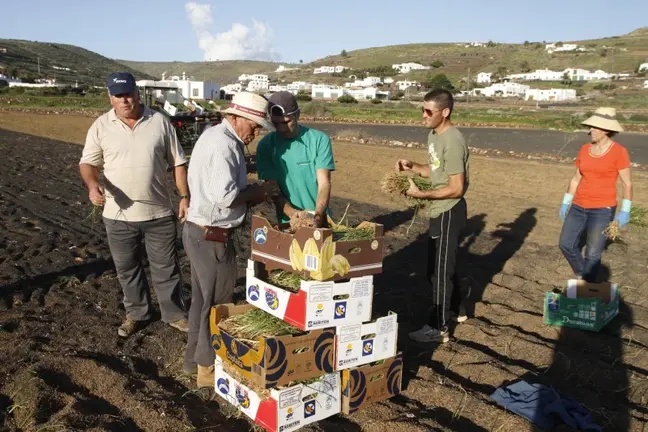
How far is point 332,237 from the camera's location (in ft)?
12.0

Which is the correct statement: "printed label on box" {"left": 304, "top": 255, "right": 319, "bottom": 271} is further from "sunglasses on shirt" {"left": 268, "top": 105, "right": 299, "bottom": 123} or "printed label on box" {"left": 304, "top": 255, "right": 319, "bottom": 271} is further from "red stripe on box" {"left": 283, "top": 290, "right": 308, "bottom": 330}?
"sunglasses on shirt" {"left": 268, "top": 105, "right": 299, "bottom": 123}

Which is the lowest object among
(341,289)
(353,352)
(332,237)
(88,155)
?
(353,352)

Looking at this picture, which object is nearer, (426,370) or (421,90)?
(426,370)

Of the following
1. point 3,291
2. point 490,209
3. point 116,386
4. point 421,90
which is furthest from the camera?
point 421,90

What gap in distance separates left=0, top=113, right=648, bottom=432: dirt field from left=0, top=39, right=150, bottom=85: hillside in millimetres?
121184

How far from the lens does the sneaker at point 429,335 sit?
16.4 ft

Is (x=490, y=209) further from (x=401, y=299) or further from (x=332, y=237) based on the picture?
(x=332, y=237)

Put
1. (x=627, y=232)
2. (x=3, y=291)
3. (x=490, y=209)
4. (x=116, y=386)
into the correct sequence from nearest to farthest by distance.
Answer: (x=116, y=386) < (x=3, y=291) < (x=627, y=232) < (x=490, y=209)

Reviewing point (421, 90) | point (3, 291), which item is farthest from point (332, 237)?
point (421, 90)

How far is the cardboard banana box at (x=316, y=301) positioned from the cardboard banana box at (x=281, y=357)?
107 millimetres

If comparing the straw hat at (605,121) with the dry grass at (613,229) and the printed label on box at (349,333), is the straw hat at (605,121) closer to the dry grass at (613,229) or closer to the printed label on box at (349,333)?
the dry grass at (613,229)

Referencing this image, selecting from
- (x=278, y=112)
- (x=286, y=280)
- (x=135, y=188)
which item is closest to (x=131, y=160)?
(x=135, y=188)

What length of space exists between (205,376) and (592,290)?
12.6 feet

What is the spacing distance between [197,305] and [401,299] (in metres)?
2.74
